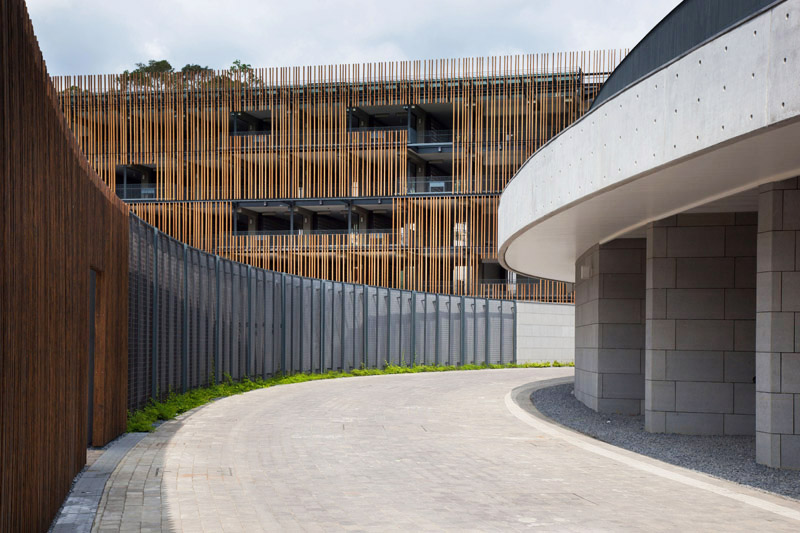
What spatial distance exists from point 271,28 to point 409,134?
1587 inches

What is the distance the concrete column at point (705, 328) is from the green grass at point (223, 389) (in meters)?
7.80

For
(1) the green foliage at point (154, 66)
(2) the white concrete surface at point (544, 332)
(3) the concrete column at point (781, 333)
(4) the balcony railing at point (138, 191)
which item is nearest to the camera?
(3) the concrete column at point (781, 333)

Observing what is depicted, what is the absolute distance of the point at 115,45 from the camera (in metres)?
88.2

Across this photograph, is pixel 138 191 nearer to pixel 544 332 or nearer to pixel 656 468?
pixel 544 332

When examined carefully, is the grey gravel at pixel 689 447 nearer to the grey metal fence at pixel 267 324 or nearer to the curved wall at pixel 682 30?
the curved wall at pixel 682 30

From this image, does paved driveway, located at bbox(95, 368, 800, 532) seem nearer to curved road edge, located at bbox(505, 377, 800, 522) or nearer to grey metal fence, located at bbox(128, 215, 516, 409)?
curved road edge, located at bbox(505, 377, 800, 522)

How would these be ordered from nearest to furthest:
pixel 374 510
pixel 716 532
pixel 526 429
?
1. pixel 716 532
2. pixel 374 510
3. pixel 526 429

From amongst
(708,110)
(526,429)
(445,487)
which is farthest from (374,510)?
(526,429)

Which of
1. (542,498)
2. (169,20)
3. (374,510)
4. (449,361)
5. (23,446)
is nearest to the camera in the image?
(23,446)

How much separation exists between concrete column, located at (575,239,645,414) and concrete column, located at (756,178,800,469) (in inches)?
258

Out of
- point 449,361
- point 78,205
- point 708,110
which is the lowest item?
point 449,361

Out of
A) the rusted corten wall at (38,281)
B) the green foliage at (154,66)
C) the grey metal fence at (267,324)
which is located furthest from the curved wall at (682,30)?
the green foliage at (154,66)

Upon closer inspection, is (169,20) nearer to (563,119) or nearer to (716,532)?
(563,119)

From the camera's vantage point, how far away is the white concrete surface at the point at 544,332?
38.0m
